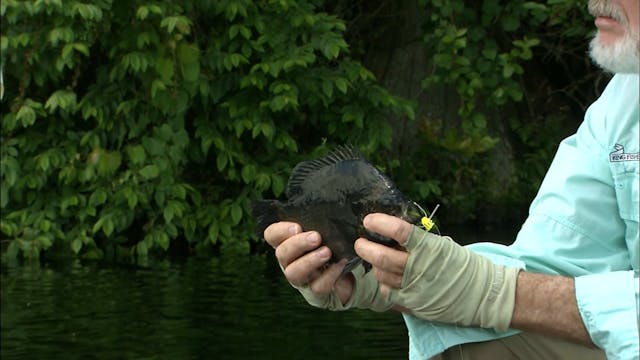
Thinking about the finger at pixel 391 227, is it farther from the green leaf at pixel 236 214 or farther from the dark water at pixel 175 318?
the green leaf at pixel 236 214

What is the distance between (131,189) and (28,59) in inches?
46.1

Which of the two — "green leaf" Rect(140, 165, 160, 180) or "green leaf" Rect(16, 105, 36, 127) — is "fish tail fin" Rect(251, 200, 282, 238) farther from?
"green leaf" Rect(16, 105, 36, 127)

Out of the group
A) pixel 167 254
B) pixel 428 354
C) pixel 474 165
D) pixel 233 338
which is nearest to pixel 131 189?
pixel 167 254

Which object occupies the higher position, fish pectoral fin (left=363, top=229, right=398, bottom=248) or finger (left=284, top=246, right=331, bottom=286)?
fish pectoral fin (left=363, top=229, right=398, bottom=248)

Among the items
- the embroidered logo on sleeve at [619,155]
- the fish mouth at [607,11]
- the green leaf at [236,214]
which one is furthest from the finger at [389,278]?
the green leaf at [236,214]

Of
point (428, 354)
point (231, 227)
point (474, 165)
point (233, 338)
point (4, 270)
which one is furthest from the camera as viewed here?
point (474, 165)

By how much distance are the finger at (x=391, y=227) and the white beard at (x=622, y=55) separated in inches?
19.7

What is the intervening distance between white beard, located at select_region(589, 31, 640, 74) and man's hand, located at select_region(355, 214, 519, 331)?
0.44 meters

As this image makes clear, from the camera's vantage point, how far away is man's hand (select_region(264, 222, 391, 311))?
2.58m

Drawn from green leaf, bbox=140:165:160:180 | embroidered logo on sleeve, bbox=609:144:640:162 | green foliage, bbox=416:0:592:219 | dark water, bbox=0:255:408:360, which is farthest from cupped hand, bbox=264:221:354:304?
green foliage, bbox=416:0:592:219

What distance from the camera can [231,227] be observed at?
957 centimetres

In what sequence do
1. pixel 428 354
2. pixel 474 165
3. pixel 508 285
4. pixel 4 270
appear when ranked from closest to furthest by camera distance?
pixel 508 285, pixel 428 354, pixel 4 270, pixel 474 165

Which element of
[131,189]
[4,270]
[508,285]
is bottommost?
[4,270]

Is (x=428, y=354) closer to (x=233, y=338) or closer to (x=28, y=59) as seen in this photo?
(x=233, y=338)
